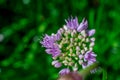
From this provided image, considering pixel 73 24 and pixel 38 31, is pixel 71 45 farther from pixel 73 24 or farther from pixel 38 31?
pixel 38 31

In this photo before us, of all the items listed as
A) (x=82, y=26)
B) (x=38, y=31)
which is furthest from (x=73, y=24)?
(x=38, y=31)

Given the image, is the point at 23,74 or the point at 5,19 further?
the point at 5,19

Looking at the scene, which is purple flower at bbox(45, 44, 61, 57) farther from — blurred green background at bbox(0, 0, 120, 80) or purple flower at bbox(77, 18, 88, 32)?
blurred green background at bbox(0, 0, 120, 80)

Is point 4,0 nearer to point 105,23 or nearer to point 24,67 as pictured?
point 24,67

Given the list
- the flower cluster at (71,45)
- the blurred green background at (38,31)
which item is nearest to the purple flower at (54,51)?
the flower cluster at (71,45)

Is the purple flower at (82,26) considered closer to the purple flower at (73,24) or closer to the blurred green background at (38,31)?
the purple flower at (73,24)

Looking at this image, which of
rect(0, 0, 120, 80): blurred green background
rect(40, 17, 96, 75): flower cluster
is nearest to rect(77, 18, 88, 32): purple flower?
rect(40, 17, 96, 75): flower cluster

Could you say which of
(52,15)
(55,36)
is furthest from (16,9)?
(55,36)
